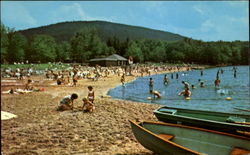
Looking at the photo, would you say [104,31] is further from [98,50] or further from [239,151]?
[239,151]

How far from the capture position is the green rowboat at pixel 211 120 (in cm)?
473

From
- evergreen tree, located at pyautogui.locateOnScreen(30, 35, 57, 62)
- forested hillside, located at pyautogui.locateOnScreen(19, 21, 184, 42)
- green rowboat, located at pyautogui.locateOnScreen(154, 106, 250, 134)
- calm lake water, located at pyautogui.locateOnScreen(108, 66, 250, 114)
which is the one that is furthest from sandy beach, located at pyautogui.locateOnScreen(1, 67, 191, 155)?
forested hillside, located at pyautogui.locateOnScreen(19, 21, 184, 42)

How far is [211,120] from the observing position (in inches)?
224

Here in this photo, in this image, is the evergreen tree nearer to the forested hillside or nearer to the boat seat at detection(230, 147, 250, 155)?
the forested hillside

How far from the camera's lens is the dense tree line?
3419 centimetres

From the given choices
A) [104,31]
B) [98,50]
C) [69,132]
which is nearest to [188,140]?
[69,132]

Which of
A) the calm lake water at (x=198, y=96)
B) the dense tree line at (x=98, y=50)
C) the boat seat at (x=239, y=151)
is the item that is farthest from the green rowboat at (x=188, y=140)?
the dense tree line at (x=98, y=50)

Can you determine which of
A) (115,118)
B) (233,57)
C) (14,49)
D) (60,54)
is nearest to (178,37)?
(233,57)

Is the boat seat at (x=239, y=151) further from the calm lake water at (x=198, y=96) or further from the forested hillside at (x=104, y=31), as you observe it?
the forested hillside at (x=104, y=31)

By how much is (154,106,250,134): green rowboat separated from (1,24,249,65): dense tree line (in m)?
26.5

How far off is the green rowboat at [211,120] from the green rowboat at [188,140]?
32 centimetres

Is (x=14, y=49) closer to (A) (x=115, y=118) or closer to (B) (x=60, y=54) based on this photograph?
(B) (x=60, y=54)

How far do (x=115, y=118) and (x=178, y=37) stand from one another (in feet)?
412

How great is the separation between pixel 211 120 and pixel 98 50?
32834mm
